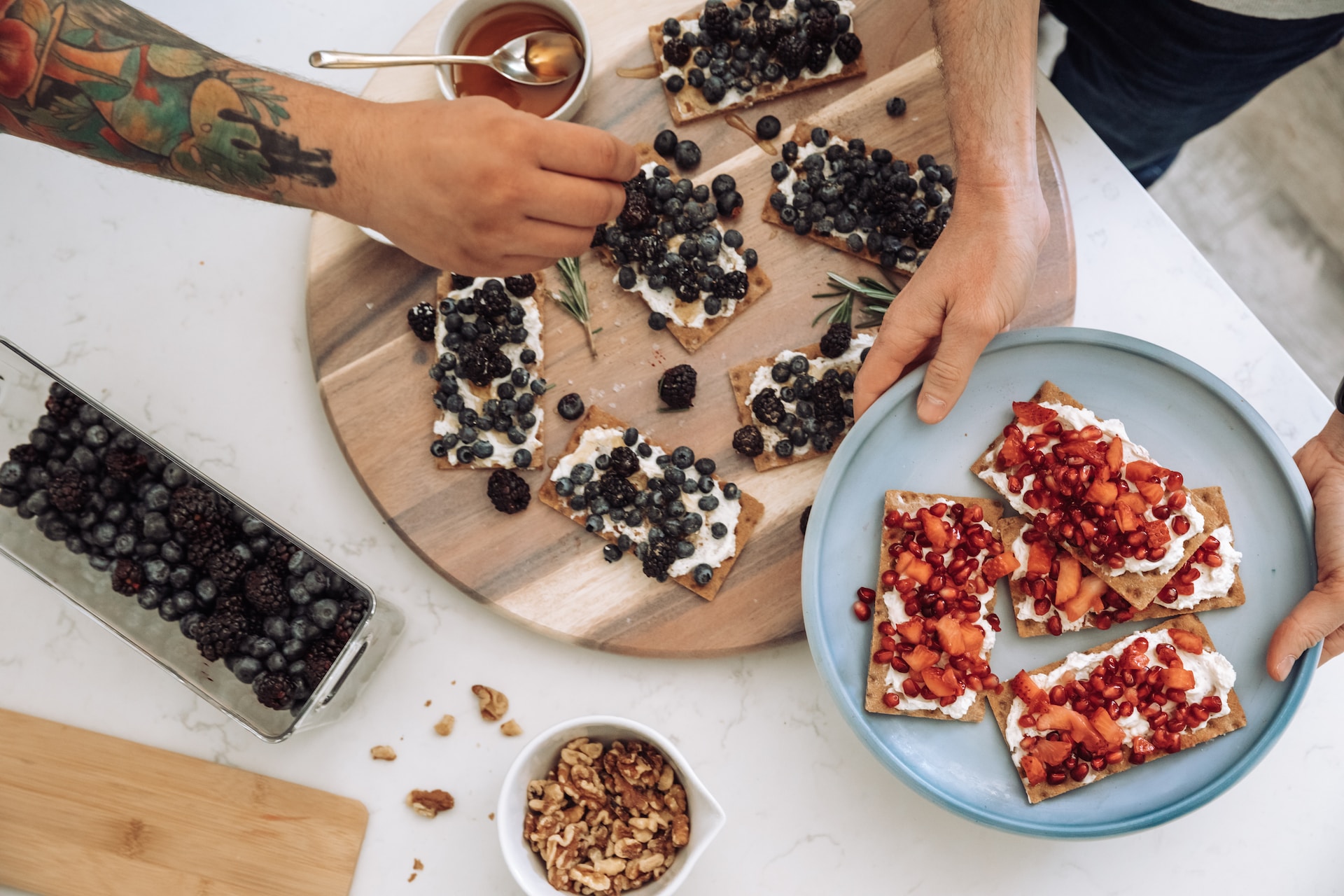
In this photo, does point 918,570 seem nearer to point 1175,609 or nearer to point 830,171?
point 1175,609

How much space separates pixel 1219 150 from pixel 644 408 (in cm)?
295

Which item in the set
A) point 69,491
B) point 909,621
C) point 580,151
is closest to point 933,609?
point 909,621

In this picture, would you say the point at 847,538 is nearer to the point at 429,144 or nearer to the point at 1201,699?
the point at 1201,699

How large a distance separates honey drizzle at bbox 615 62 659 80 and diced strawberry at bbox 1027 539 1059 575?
158 cm

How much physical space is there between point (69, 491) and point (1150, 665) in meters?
A: 2.63

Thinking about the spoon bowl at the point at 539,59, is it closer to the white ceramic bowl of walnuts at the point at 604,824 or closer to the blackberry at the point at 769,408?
the blackberry at the point at 769,408

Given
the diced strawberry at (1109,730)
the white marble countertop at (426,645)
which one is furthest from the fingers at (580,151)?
the diced strawberry at (1109,730)

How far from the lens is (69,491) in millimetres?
2150

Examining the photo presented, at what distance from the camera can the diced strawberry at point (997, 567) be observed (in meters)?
2.09

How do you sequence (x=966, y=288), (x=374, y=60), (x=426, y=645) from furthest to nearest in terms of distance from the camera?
(x=426, y=645) < (x=374, y=60) < (x=966, y=288)

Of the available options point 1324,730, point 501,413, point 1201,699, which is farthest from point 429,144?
point 1324,730

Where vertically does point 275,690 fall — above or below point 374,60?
below

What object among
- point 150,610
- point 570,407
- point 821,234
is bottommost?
point 150,610

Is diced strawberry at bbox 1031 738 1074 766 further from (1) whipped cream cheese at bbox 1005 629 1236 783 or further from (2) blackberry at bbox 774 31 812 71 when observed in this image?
(2) blackberry at bbox 774 31 812 71
